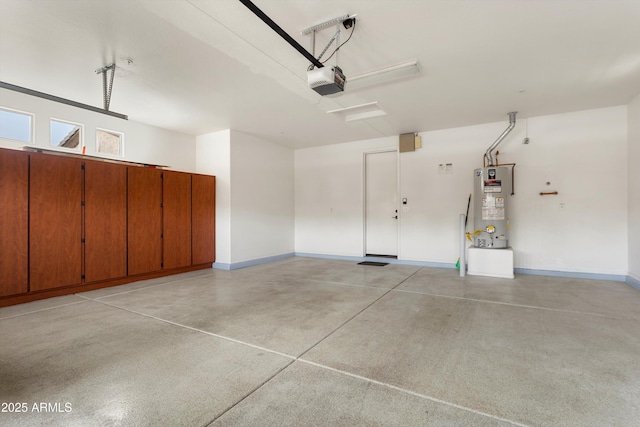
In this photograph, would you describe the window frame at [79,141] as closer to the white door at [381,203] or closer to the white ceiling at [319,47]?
the white ceiling at [319,47]

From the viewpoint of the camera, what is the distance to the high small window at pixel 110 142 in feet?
16.3

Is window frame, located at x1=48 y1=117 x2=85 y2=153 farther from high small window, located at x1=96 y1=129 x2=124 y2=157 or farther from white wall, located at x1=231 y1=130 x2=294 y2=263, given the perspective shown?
white wall, located at x1=231 y1=130 x2=294 y2=263

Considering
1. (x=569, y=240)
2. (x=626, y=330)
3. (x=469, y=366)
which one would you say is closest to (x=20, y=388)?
(x=469, y=366)

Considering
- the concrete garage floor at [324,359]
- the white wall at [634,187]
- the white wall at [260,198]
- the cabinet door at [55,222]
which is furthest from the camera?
the white wall at [260,198]

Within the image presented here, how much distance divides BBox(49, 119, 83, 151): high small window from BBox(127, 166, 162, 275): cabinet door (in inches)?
36.7

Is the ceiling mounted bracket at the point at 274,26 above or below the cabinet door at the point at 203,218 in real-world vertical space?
above

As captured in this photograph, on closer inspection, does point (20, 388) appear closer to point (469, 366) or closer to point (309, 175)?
point (469, 366)

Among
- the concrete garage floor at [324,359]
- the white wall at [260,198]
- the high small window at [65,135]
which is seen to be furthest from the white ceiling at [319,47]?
the concrete garage floor at [324,359]

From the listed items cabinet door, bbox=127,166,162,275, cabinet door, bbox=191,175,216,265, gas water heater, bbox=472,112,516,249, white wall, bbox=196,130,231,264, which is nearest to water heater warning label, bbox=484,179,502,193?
gas water heater, bbox=472,112,516,249

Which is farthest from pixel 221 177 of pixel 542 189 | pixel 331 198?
pixel 542 189

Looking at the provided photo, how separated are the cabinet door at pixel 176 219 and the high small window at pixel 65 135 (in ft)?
4.39

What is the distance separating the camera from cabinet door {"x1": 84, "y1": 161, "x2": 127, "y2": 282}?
4273 mm

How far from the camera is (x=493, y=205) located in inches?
195

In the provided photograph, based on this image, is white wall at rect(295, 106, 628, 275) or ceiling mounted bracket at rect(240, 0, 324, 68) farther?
white wall at rect(295, 106, 628, 275)
